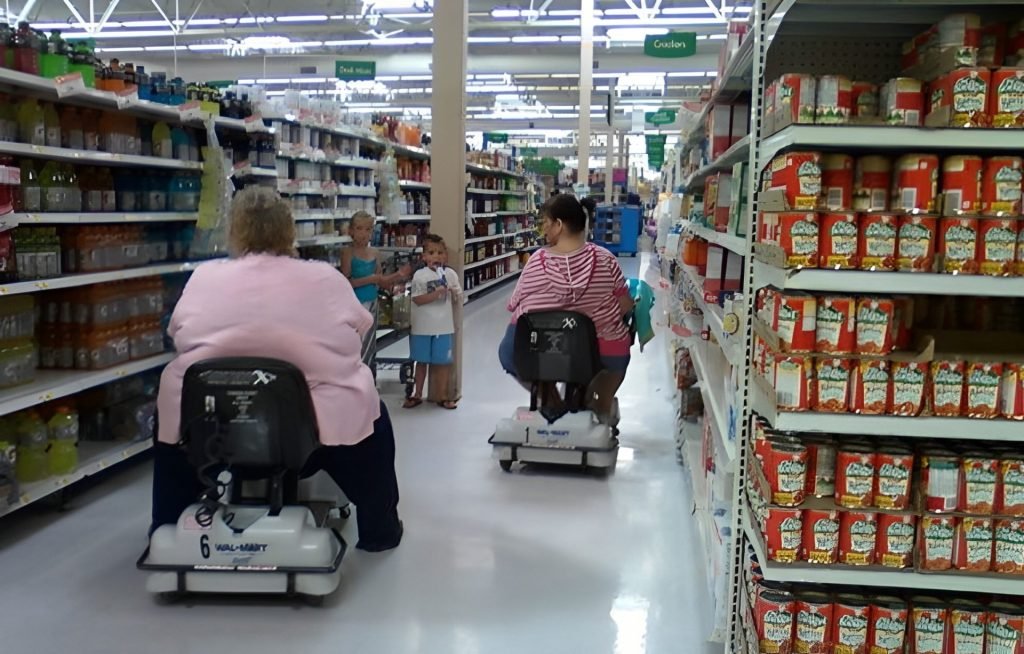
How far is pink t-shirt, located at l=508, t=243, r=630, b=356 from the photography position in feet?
16.4

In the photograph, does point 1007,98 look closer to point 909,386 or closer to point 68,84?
point 909,386

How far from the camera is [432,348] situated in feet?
20.9

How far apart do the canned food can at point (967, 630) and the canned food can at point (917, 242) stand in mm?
828

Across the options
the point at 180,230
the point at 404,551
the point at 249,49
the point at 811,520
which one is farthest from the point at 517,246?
the point at 811,520

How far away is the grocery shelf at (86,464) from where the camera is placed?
3822mm

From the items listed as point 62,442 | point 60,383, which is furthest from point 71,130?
point 62,442

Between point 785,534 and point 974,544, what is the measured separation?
1.42ft

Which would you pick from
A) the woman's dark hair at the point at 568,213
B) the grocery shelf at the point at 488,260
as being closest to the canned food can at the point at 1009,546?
the woman's dark hair at the point at 568,213

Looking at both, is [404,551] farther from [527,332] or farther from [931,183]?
[931,183]

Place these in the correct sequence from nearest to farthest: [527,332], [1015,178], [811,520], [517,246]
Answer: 1. [1015,178]
2. [811,520]
3. [527,332]
4. [517,246]

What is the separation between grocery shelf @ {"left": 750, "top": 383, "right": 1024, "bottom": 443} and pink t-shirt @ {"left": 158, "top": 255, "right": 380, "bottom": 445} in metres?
1.64

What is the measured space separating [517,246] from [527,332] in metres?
14.0

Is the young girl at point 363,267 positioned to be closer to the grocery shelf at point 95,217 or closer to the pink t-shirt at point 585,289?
the grocery shelf at point 95,217

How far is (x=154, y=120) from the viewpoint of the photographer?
16.5 ft
